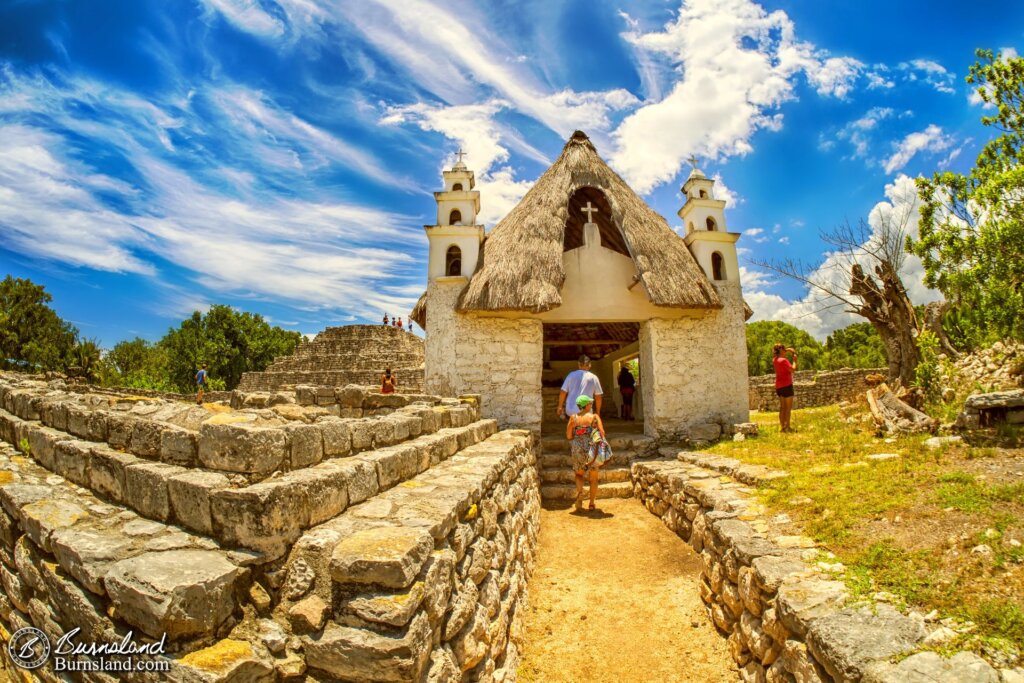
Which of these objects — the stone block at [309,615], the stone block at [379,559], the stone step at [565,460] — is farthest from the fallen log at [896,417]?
the stone block at [309,615]

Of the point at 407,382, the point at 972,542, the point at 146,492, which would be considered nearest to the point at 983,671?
the point at 972,542

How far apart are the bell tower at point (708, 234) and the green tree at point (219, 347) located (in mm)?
30683

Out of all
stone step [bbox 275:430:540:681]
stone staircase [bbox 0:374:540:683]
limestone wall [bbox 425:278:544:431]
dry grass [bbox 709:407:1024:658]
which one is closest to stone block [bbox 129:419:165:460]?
stone staircase [bbox 0:374:540:683]

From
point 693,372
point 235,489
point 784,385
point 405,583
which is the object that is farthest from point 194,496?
point 784,385

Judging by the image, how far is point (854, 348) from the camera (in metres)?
36.8

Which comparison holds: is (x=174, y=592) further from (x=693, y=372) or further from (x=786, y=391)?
(x=786, y=391)

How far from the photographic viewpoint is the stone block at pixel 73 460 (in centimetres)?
283

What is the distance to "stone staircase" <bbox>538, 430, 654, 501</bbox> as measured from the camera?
7.58 m

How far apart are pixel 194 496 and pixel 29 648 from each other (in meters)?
1.23

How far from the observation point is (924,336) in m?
8.96

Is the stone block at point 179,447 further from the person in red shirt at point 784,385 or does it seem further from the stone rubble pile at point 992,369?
the stone rubble pile at point 992,369

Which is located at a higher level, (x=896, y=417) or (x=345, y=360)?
(x=345, y=360)

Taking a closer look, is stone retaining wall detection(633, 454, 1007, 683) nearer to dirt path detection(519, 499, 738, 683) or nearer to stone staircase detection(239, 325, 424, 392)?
dirt path detection(519, 499, 738, 683)

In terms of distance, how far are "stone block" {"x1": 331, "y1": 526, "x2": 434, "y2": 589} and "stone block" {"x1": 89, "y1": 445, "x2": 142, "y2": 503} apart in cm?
137
